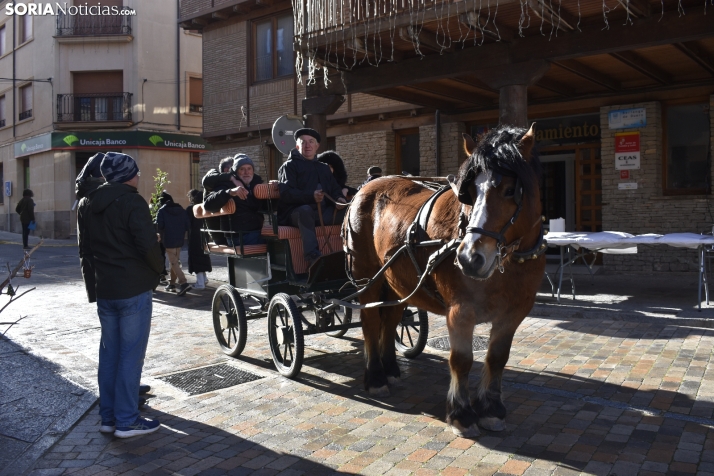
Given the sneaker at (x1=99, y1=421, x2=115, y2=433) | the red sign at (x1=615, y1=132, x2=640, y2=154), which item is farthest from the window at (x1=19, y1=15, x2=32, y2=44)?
the sneaker at (x1=99, y1=421, x2=115, y2=433)

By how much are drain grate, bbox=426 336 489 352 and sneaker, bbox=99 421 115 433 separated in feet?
11.4

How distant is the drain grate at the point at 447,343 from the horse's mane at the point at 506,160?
3126 millimetres

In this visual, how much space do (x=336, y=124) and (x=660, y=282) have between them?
27.6ft

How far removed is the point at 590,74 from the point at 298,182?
270 inches

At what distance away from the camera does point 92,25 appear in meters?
29.6

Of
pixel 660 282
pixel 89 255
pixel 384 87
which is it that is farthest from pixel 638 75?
pixel 89 255

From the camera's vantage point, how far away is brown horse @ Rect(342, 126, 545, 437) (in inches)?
163

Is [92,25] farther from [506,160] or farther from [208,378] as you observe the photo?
[506,160]

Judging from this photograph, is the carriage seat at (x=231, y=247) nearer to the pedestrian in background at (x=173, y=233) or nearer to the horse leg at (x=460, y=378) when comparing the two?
the horse leg at (x=460, y=378)

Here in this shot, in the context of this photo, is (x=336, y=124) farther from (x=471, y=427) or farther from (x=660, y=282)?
(x=471, y=427)

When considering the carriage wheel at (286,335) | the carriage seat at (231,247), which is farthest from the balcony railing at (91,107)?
the carriage wheel at (286,335)

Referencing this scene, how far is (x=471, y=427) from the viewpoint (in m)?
4.48

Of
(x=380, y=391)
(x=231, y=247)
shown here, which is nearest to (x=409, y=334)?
(x=380, y=391)

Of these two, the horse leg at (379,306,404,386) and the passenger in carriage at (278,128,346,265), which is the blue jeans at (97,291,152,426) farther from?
the horse leg at (379,306,404,386)
